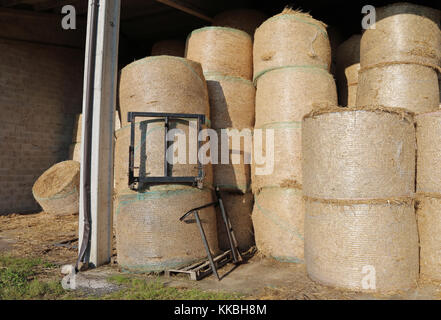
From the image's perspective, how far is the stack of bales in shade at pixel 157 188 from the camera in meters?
4.17

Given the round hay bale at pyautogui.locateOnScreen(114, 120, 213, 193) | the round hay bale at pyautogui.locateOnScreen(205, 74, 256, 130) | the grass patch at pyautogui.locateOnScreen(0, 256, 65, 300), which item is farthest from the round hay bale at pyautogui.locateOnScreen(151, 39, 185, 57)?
the grass patch at pyautogui.locateOnScreen(0, 256, 65, 300)

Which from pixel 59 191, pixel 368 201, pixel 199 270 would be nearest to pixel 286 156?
pixel 368 201

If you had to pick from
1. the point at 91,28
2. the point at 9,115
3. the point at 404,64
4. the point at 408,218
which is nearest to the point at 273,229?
the point at 408,218

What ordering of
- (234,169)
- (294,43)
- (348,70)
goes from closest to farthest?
(294,43), (234,169), (348,70)

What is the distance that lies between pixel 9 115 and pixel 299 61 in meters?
7.01

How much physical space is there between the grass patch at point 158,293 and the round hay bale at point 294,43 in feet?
10.3

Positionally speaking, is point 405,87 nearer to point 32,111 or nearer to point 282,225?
point 282,225

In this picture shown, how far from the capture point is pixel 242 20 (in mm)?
6273

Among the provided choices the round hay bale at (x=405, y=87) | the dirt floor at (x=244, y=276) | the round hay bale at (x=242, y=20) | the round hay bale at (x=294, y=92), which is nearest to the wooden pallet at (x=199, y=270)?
the dirt floor at (x=244, y=276)

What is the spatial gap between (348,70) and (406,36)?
1.18 metres

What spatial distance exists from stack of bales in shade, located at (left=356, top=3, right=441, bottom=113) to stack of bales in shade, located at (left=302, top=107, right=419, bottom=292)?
3.57 feet

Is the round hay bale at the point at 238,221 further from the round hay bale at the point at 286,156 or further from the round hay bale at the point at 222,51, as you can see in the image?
the round hay bale at the point at 222,51
